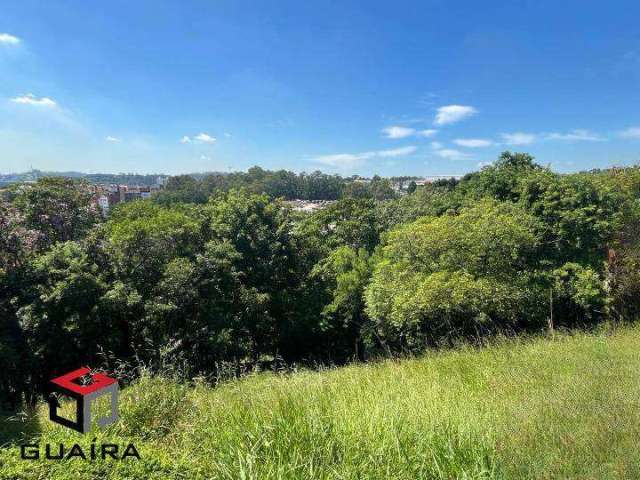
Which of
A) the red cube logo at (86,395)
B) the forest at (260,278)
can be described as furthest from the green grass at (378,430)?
the forest at (260,278)

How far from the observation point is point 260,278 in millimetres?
14000

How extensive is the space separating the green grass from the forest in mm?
4465

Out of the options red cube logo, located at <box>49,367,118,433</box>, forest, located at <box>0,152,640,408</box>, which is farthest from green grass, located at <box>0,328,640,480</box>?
forest, located at <box>0,152,640,408</box>

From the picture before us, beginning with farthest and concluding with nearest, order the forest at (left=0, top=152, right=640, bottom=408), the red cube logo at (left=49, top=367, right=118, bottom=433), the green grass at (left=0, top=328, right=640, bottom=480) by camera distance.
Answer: the forest at (left=0, top=152, right=640, bottom=408), the red cube logo at (left=49, top=367, right=118, bottom=433), the green grass at (left=0, top=328, right=640, bottom=480)

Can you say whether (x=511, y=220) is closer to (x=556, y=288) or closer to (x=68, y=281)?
(x=556, y=288)

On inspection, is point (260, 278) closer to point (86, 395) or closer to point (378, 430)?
point (86, 395)

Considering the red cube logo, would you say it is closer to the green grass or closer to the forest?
the green grass

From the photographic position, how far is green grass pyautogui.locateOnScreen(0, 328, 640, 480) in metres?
2.29

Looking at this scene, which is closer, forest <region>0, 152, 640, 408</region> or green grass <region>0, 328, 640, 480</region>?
green grass <region>0, 328, 640, 480</region>

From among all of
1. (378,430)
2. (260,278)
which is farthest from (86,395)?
(260,278)

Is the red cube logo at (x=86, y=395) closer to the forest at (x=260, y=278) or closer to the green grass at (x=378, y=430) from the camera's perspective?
the green grass at (x=378, y=430)

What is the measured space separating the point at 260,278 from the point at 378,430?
11784 millimetres

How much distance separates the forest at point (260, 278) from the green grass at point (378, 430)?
4.47m

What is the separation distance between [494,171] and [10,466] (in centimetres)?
1635
